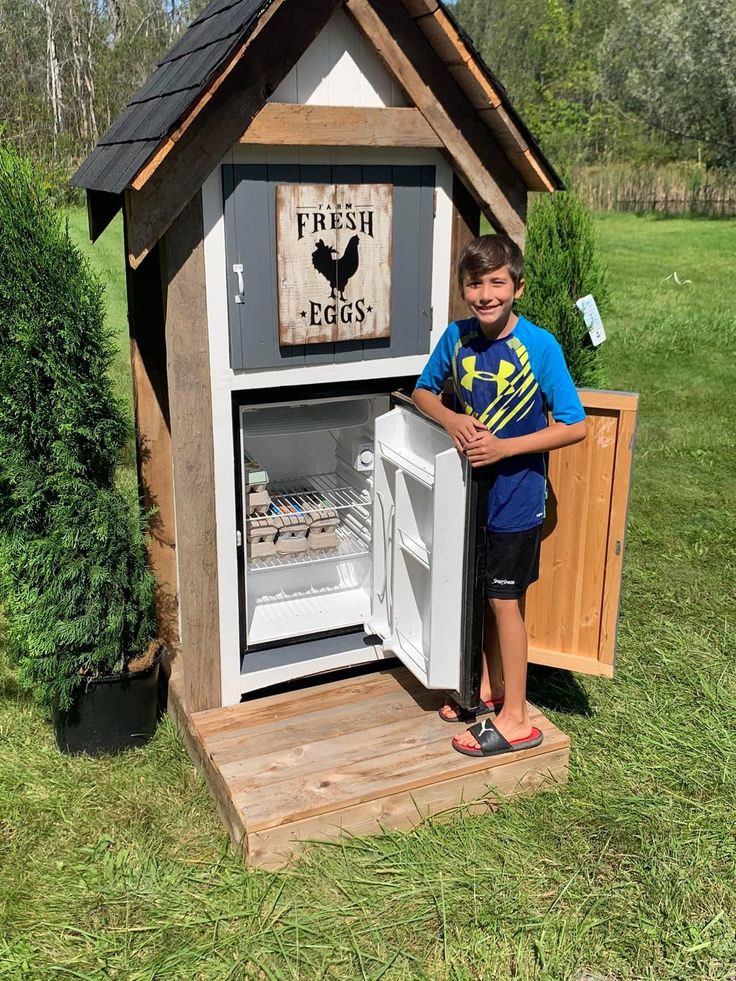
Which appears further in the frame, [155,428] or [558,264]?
[558,264]

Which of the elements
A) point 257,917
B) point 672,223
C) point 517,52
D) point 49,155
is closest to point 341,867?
point 257,917

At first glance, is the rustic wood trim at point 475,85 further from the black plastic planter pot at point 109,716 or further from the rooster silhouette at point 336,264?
the black plastic planter pot at point 109,716

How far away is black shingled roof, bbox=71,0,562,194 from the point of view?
2.87 metres

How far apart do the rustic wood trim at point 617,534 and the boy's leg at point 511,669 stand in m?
0.49

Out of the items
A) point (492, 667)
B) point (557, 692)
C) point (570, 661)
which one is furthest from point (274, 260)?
point (557, 692)

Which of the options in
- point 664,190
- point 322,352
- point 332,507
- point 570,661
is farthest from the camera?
point 664,190

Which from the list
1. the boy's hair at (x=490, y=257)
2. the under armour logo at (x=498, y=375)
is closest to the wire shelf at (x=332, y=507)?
the under armour logo at (x=498, y=375)

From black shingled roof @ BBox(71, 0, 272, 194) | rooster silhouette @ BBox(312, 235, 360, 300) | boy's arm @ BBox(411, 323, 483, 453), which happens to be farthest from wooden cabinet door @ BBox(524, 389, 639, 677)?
black shingled roof @ BBox(71, 0, 272, 194)

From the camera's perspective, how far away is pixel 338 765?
3.29 meters

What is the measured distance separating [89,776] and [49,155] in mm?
19500

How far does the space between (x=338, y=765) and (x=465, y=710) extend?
0.58 meters

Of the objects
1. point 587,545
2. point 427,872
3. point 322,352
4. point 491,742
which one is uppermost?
point 322,352

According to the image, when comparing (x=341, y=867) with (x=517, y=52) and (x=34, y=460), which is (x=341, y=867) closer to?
(x=34, y=460)

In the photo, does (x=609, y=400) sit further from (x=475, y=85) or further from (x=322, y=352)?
(x=475, y=85)
